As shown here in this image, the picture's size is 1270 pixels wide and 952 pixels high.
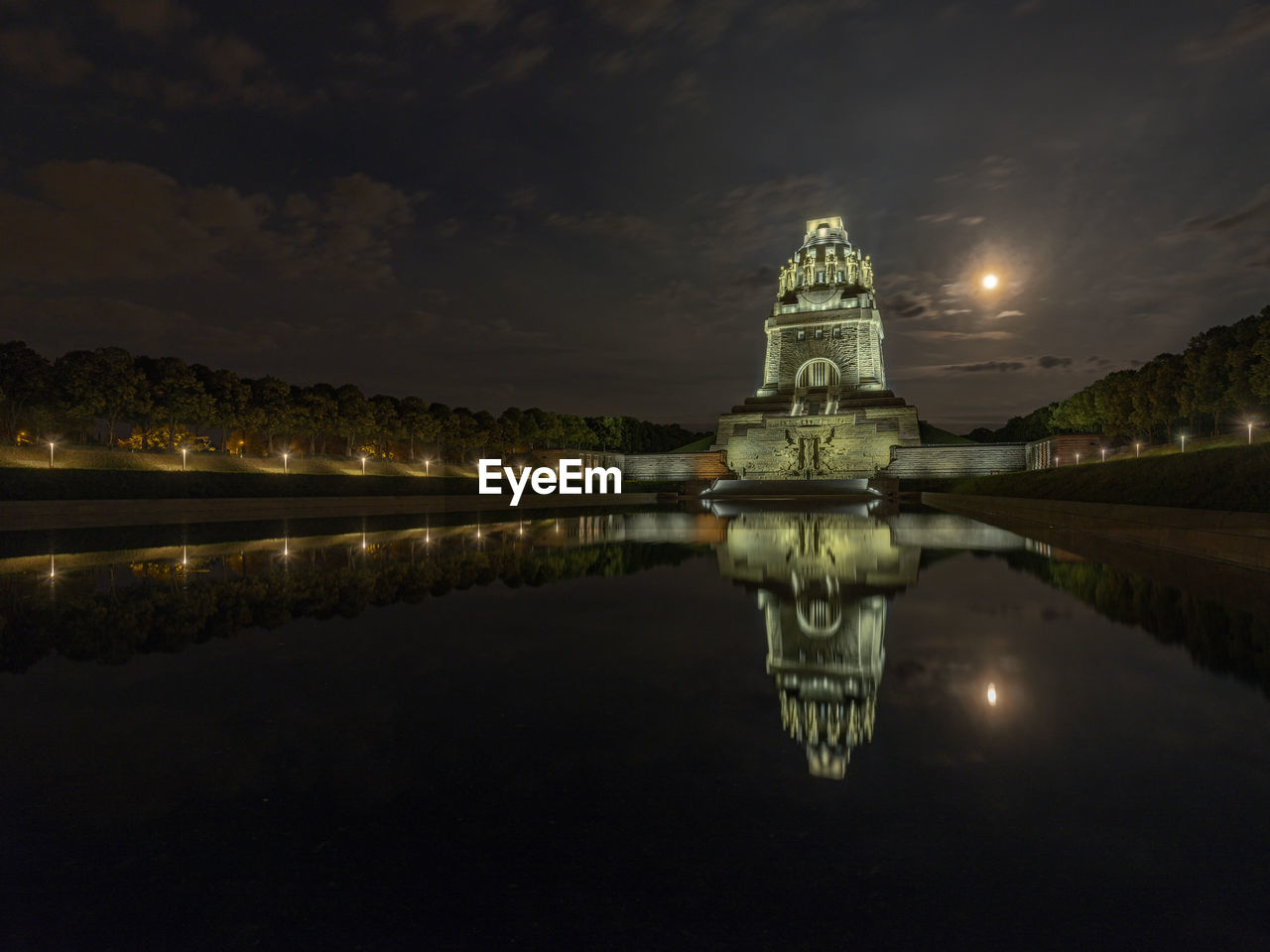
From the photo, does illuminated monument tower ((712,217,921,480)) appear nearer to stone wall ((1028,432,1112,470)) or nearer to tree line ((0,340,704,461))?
stone wall ((1028,432,1112,470))

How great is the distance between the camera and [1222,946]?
2646 millimetres

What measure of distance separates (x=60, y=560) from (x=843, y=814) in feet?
56.4

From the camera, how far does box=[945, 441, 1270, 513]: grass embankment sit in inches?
602

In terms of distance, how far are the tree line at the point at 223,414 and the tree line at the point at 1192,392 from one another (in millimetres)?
50509

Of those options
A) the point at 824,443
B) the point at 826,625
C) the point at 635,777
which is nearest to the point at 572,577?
the point at 826,625

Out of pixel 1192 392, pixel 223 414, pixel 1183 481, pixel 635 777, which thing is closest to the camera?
pixel 635 777

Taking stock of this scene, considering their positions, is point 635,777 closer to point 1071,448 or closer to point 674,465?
point 1071,448

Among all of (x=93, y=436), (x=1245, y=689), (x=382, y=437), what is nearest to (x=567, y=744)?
(x=1245, y=689)

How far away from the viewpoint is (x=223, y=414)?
5006 cm

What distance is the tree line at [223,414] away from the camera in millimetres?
42500

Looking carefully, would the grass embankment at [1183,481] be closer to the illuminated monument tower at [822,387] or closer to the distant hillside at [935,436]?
the illuminated monument tower at [822,387]

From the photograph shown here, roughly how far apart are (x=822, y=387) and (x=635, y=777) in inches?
3616

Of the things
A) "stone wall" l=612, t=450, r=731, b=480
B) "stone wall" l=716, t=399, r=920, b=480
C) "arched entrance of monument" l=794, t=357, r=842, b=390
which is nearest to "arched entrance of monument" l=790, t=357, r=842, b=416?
"arched entrance of monument" l=794, t=357, r=842, b=390

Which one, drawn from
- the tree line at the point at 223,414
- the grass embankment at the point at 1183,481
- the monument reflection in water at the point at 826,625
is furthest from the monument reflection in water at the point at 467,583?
the tree line at the point at 223,414
